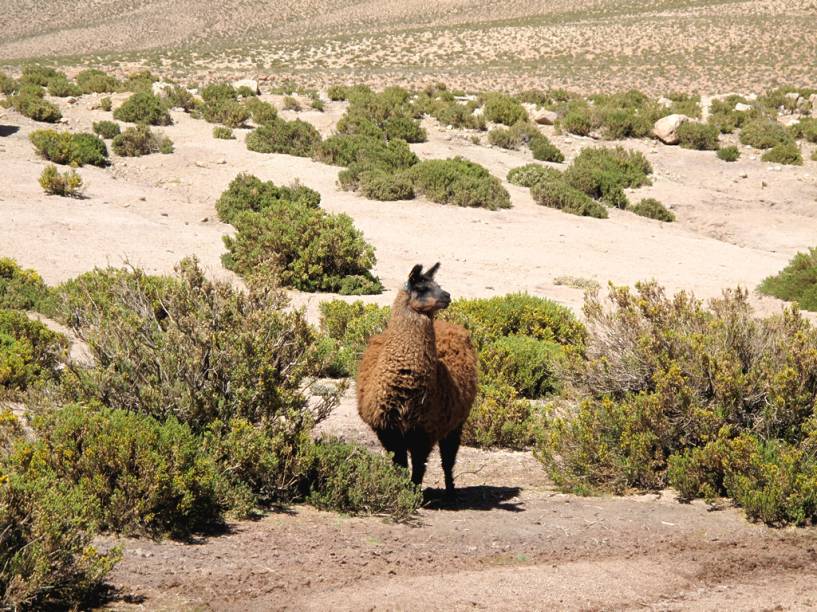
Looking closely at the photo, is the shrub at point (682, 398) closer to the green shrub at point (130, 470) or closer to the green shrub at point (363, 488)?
A: the green shrub at point (363, 488)

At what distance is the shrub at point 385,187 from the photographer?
71.7 ft

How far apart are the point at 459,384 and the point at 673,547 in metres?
1.91

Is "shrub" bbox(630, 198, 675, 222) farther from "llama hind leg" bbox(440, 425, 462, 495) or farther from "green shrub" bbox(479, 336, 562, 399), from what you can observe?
"llama hind leg" bbox(440, 425, 462, 495)

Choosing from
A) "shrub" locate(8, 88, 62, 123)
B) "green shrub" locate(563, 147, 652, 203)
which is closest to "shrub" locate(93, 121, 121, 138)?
"shrub" locate(8, 88, 62, 123)

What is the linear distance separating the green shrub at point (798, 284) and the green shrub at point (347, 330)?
733cm

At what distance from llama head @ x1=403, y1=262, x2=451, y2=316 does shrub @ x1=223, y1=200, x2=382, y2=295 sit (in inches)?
333

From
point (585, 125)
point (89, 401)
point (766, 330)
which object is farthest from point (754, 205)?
point (89, 401)

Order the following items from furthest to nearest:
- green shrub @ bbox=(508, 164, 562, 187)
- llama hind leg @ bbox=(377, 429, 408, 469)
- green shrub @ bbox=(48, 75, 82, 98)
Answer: green shrub @ bbox=(48, 75, 82, 98) → green shrub @ bbox=(508, 164, 562, 187) → llama hind leg @ bbox=(377, 429, 408, 469)

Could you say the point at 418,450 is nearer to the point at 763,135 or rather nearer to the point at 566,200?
the point at 566,200

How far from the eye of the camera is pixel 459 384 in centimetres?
708

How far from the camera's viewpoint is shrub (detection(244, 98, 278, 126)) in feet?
94.7

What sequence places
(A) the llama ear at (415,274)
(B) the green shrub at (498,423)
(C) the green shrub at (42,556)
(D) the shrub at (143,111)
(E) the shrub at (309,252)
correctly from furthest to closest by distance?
1. (D) the shrub at (143,111)
2. (E) the shrub at (309,252)
3. (B) the green shrub at (498,423)
4. (A) the llama ear at (415,274)
5. (C) the green shrub at (42,556)

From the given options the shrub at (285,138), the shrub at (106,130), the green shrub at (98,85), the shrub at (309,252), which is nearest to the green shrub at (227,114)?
the shrub at (285,138)

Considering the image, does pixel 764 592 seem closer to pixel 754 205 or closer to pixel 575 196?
pixel 575 196
